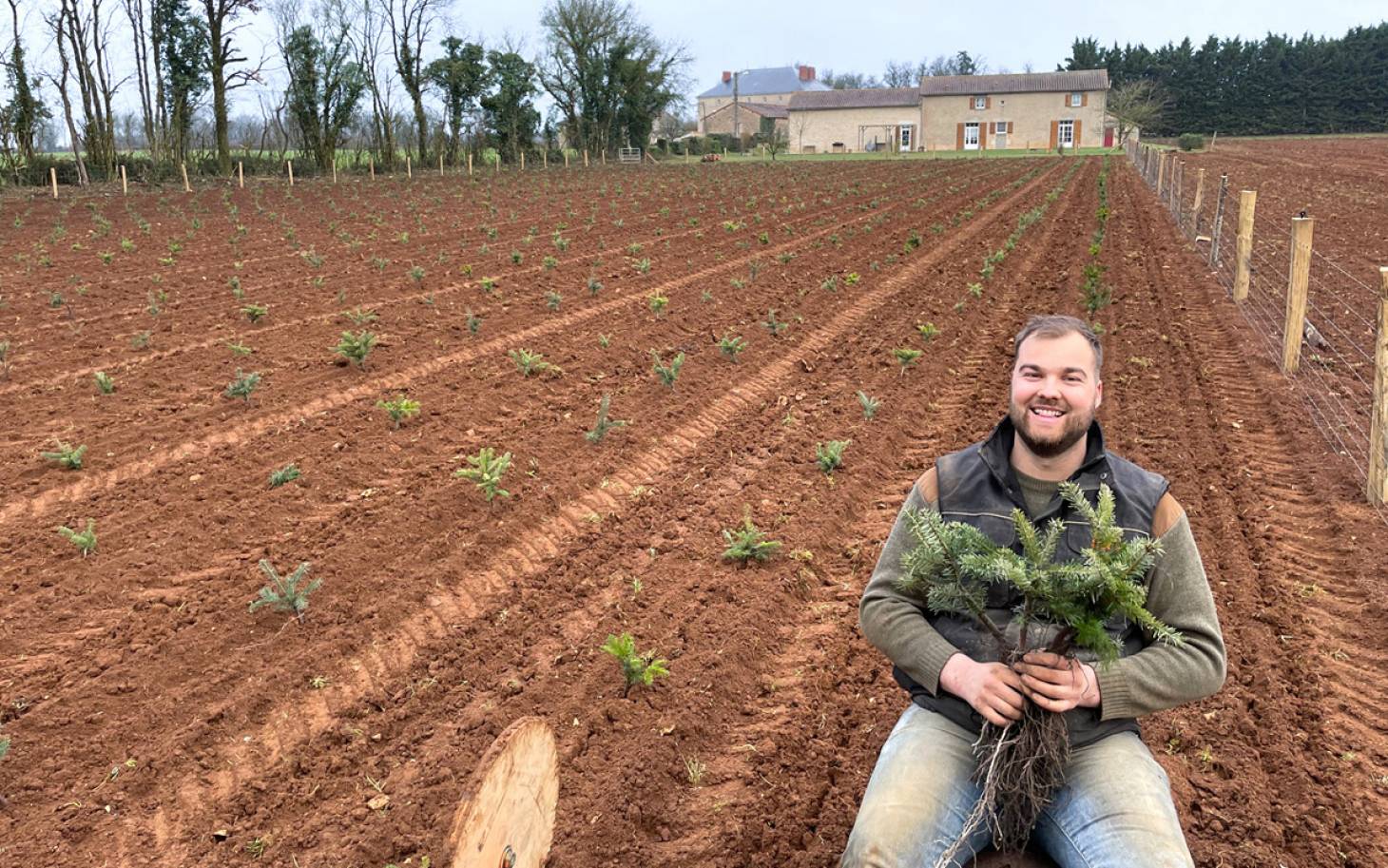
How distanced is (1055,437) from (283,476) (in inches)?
187

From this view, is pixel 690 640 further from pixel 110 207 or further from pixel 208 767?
pixel 110 207

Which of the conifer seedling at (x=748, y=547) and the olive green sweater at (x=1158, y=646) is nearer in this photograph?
the olive green sweater at (x=1158, y=646)

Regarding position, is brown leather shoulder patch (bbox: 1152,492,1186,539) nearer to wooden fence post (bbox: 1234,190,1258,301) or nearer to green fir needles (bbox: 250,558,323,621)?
green fir needles (bbox: 250,558,323,621)

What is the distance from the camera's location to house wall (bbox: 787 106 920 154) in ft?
242

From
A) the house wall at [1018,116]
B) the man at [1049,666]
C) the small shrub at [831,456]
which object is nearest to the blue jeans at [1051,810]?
the man at [1049,666]

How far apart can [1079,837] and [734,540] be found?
9.12 feet

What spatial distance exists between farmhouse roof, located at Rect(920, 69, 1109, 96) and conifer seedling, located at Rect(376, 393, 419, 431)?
233ft

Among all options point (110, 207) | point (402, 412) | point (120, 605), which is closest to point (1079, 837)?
point (120, 605)

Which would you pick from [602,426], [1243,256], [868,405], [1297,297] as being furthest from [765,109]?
[602,426]

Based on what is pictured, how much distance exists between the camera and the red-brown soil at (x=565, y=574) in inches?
128

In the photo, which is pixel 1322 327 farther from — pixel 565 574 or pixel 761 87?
pixel 761 87

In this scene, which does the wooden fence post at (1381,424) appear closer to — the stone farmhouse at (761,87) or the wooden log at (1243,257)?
the wooden log at (1243,257)

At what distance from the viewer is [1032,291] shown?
12.0m

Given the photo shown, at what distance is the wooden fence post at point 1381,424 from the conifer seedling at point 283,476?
6445mm
